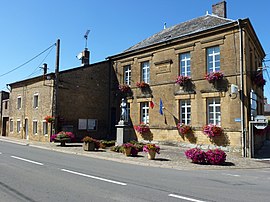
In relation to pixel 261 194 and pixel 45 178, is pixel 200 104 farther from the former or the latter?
pixel 45 178

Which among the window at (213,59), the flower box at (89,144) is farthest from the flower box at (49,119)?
the window at (213,59)

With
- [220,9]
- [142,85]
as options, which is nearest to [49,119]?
[142,85]

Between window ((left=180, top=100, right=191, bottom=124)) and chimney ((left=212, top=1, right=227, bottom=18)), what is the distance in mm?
7434

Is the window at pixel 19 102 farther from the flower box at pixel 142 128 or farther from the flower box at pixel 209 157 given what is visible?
the flower box at pixel 209 157

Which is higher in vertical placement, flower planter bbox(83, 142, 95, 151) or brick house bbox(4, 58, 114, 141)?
brick house bbox(4, 58, 114, 141)

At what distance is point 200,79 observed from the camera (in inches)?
674

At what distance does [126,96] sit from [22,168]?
46.4 feet

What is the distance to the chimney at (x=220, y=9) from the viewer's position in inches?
745

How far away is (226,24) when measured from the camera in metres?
15.9

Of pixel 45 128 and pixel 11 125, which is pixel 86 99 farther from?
pixel 11 125

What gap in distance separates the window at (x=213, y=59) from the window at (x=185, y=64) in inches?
62.8

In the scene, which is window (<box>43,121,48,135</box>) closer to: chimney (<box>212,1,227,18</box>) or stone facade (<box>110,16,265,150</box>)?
stone facade (<box>110,16,265,150</box>)

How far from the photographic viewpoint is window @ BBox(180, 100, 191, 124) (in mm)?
17672

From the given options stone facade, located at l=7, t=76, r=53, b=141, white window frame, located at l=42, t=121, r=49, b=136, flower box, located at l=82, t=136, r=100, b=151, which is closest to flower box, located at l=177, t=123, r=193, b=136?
flower box, located at l=82, t=136, r=100, b=151
